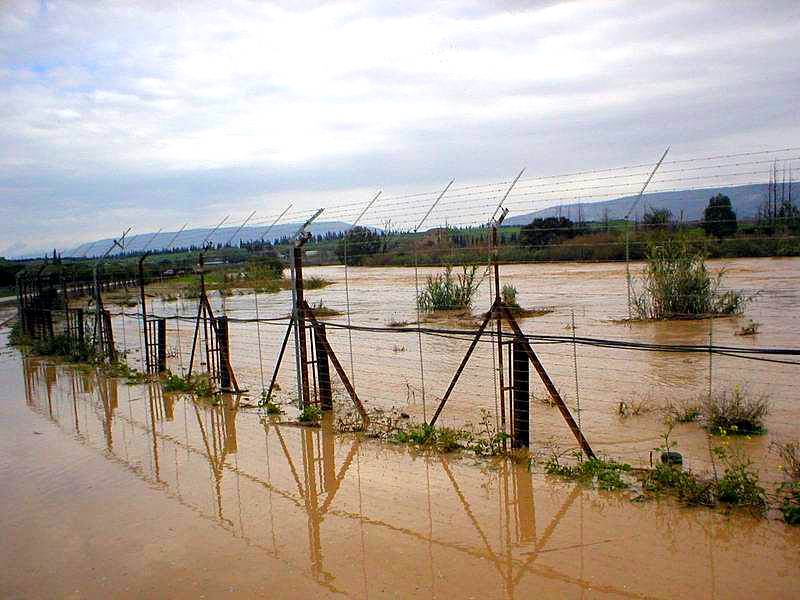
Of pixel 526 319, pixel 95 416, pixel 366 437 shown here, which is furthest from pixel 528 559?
pixel 526 319

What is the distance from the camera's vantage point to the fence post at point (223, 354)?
12.4m

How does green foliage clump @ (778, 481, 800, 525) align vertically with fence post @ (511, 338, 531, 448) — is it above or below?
below

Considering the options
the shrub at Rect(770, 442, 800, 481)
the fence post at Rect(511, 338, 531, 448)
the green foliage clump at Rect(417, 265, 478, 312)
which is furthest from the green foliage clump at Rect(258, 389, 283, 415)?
the green foliage clump at Rect(417, 265, 478, 312)

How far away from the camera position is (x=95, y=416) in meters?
11.7

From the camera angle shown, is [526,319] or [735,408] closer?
[735,408]

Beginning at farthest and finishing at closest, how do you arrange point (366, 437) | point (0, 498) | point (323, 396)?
1. point (323, 396)
2. point (366, 437)
3. point (0, 498)

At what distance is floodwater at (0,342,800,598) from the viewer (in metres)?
5.25

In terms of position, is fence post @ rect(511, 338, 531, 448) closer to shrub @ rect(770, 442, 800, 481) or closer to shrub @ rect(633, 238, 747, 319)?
shrub @ rect(770, 442, 800, 481)

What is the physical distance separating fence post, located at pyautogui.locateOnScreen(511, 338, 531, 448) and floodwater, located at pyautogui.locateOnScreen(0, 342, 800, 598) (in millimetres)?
508

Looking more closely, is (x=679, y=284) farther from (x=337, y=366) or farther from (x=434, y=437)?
(x=434, y=437)

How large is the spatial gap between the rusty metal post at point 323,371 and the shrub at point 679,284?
9061mm

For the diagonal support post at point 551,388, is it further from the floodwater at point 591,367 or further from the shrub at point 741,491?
the shrub at point 741,491

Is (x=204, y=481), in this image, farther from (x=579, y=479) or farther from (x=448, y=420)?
(x=579, y=479)

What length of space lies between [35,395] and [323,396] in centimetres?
725
